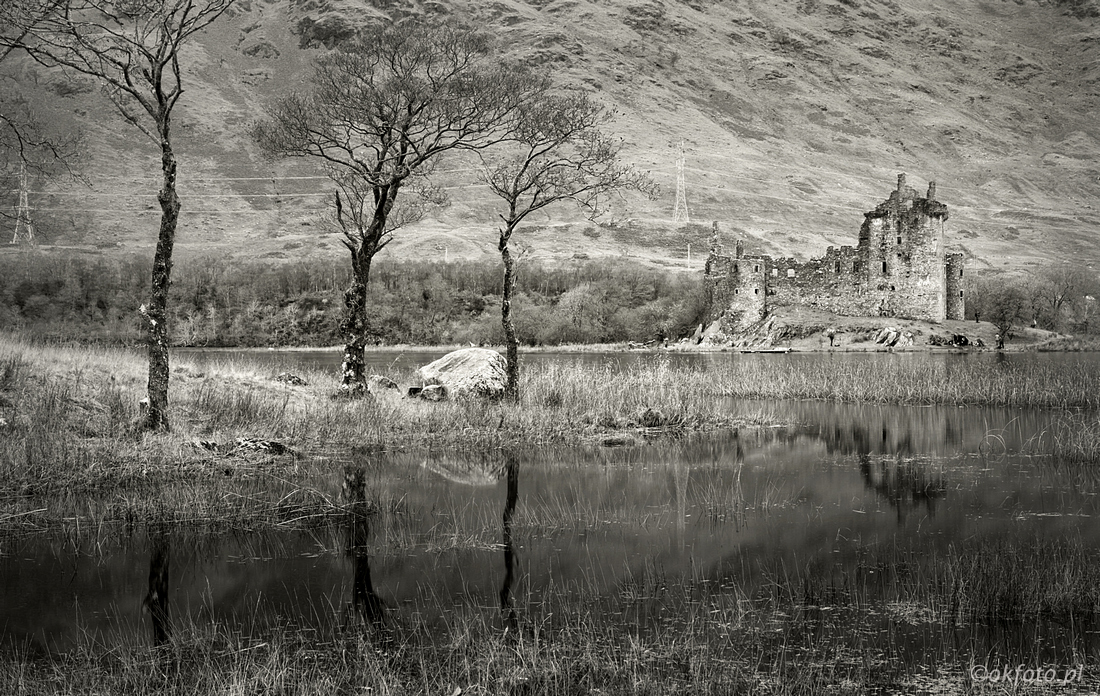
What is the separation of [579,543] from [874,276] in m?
64.0

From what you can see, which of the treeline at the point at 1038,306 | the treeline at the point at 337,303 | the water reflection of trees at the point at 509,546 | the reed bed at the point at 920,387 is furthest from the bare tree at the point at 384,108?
the treeline at the point at 1038,306

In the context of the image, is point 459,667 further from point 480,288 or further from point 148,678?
point 480,288

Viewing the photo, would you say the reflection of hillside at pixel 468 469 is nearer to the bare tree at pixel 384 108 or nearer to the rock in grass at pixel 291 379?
the bare tree at pixel 384 108

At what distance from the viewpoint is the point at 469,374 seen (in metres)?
26.3

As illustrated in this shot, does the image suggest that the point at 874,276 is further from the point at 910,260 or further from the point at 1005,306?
the point at 1005,306

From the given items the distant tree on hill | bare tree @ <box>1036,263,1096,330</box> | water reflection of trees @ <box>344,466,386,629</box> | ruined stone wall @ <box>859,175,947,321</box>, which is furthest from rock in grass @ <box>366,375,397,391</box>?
bare tree @ <box>1036,263,1096,330</box>

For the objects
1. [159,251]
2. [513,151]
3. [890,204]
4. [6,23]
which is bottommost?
[159,251]

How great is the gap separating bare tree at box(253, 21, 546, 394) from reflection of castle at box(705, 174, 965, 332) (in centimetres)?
4864

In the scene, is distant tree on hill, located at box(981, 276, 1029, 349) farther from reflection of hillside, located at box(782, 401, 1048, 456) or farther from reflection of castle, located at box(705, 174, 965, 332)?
reflection of hillside, located at box(782, 401, 1048, 456)

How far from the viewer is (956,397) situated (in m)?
28.7

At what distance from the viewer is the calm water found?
26.8 ft

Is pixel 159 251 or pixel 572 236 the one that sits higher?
pixel 572 236

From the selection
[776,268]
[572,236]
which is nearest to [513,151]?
[572,236]

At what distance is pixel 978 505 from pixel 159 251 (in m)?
14.1
